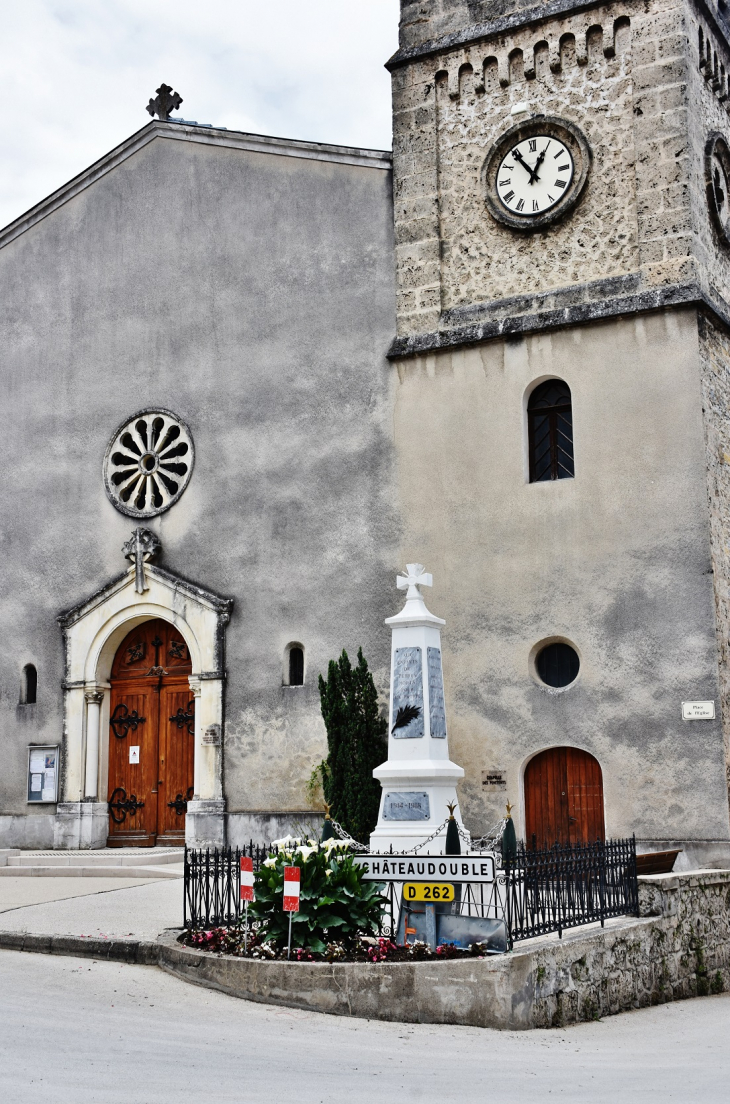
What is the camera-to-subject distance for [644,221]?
55.5 ft

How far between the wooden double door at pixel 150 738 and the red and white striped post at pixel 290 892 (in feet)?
31.4

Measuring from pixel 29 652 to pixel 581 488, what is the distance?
9755 mm

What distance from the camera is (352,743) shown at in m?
17.2

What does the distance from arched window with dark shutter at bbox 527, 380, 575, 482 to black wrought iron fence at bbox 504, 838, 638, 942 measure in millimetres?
6418

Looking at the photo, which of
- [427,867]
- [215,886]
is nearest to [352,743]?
[215,886]

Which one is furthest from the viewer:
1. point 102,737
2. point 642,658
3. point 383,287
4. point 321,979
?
point 102,737

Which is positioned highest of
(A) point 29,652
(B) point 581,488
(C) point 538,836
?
(B) point 581,488

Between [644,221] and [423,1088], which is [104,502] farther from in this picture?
[423,1088]

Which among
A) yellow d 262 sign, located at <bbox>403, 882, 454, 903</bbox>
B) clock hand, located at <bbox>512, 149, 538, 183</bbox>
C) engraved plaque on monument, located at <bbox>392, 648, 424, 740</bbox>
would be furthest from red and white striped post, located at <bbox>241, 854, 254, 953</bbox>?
clock hand, located at <bbox>512, 149, 538, 183</bbox>

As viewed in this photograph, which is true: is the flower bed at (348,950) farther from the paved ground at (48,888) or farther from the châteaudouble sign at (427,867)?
the paved ground at (48,888)

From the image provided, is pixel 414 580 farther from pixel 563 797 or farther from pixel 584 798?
pixel 584 798

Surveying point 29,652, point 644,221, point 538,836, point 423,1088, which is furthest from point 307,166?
point 423,1088

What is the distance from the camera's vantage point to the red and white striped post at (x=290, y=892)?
32.6 feet

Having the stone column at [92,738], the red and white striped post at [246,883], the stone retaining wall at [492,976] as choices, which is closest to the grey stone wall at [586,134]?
the stone column at [92,738]
